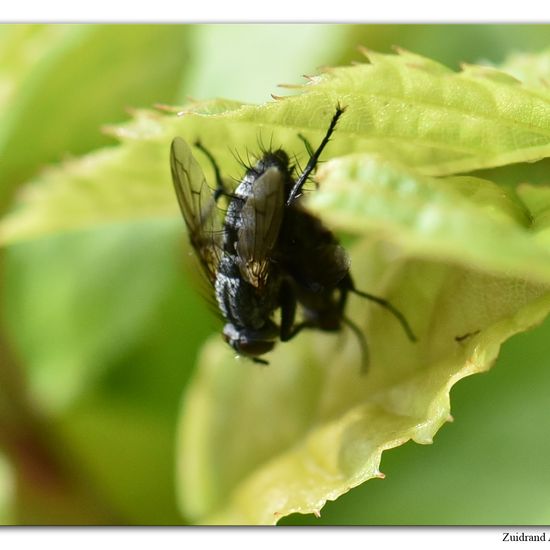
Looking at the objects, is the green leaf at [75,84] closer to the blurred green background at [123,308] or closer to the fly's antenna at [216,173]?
the blurred green background at [123,308]

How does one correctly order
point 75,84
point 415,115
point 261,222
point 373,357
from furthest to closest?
1. point 75,84
2. point 373,357
3. point 261,222
4. point 415,115

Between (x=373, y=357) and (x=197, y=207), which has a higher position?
(x=197, y=207)

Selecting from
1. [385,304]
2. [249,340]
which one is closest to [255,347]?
[249,340]

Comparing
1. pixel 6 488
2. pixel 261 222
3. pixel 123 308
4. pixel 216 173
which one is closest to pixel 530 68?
pixel 261 222

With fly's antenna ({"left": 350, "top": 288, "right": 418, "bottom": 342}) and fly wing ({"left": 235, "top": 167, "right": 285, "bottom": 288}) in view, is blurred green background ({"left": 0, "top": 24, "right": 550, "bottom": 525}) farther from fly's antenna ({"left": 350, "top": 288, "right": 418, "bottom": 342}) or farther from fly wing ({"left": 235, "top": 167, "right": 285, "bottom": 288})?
fly wing ({"left": 235, "top": 167, "right": 285, "bottom": 288})

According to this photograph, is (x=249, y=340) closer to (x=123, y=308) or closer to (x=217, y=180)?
(x=217, y=180)

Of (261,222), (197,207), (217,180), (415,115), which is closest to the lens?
(415,115)

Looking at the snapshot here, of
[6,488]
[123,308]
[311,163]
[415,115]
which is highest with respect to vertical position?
[415,115]

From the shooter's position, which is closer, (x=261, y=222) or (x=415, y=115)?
(x=415, y=115)
